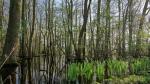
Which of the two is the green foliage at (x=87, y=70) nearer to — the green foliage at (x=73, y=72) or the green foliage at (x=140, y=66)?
the green foliage at (x=73, y=72)

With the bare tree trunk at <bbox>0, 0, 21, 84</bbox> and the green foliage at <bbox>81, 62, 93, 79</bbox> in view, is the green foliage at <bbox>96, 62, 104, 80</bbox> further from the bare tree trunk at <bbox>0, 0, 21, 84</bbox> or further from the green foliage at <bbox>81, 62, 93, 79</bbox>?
the bare tree trunk at <bbox>0, 0, 21, 84</bbox>

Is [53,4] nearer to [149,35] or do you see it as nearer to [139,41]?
[139,41]

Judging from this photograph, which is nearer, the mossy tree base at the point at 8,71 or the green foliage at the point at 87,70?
the mossy tree base at the point at 8,71

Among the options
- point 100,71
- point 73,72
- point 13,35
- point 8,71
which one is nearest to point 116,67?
point 100,71

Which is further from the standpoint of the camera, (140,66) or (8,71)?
(140,66)

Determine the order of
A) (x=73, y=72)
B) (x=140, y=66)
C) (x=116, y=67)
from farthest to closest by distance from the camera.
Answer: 1. (x=140, y=66)
2. (x=116, y=67)
3. (x=73, y=72)

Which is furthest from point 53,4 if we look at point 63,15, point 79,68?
point 79,68

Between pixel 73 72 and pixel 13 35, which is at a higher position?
pixel 13 35

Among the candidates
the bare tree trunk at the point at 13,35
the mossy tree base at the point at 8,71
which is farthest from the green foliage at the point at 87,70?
the mossy tree base at the point at 8,71

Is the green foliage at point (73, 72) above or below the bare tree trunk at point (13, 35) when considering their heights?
below

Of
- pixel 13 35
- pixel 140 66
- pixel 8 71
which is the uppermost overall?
pixel 13 35

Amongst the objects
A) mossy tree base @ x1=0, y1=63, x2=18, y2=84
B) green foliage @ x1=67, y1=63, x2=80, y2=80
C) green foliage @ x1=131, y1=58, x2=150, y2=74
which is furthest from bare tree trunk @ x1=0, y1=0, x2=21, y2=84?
green foliage @ x1=131, y1=58, x2=150, y2=74

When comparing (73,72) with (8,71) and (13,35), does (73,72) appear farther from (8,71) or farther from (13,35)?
(8,71)

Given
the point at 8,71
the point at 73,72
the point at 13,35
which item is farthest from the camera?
the point at 73,72
